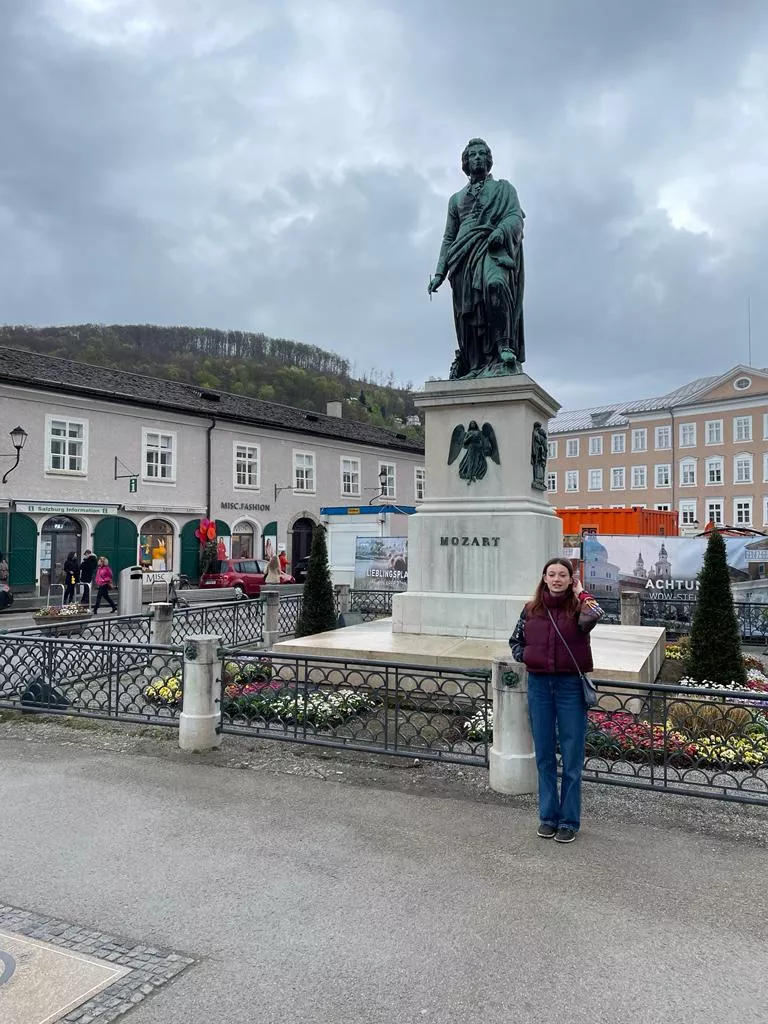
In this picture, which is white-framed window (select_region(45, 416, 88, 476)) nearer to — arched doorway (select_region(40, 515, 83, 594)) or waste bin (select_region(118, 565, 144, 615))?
arched doorway (select_region(40, 515, 83, 594))

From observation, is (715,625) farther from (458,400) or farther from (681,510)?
(681,510)

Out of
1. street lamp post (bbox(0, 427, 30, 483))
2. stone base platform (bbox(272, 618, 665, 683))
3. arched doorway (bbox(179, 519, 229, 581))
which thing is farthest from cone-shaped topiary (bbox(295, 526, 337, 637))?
arched doorway (bbox(179, 519, 229, 581))

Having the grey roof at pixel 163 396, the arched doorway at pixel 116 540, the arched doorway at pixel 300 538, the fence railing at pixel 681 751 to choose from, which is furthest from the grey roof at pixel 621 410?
the fence railing at pixel 681 751

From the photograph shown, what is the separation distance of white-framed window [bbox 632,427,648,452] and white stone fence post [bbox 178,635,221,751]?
205 feet

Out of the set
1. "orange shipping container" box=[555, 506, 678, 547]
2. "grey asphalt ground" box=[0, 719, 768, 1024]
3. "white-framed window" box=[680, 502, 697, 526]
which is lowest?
"grey asphalt ground" box=[0, 719, 768, 1024]

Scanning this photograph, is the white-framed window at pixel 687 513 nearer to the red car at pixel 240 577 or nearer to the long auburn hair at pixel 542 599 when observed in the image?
the red car at pixel 240 577

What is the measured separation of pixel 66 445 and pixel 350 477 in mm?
18197

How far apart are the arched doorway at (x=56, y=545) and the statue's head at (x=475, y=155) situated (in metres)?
24.6

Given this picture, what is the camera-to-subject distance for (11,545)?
2755 cm

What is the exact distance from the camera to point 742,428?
57.4 meters

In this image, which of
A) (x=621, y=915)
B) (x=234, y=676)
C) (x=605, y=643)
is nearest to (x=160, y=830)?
(x=621, y=915)

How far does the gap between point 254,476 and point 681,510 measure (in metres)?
41.0

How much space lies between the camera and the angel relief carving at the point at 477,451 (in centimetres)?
998

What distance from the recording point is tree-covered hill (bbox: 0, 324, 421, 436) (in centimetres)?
6688
